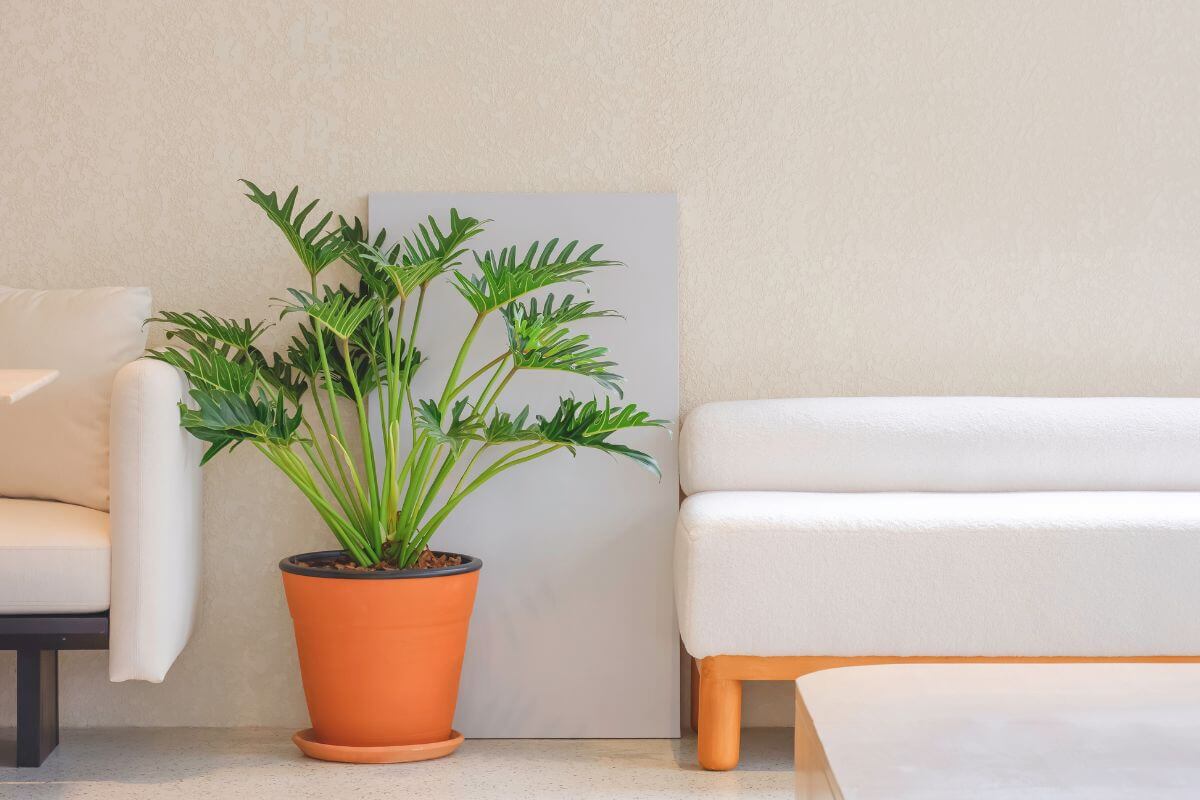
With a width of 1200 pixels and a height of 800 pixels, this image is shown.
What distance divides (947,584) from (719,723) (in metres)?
0.49

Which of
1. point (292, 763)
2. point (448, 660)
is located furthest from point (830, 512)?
point (292, 763)

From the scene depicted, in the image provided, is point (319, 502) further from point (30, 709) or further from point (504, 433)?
point (30, 709)

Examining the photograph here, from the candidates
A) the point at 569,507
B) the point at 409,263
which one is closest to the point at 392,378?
the point at 409,263

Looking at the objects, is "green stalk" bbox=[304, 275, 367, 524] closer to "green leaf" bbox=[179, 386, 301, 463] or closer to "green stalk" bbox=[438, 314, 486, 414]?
"green leaf" bbox=[179, 386, 301, 463]

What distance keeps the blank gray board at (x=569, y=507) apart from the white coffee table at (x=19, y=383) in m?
0.91

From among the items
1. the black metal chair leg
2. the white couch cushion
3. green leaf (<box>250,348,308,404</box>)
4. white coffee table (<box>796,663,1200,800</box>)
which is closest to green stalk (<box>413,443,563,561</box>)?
green leaf (<box>250,348,308,404</box>)

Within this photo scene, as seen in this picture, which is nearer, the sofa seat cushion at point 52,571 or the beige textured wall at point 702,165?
the sofa seat cushion at point 52,571

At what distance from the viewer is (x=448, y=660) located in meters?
2.35

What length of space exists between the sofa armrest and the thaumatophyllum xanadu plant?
7 cm

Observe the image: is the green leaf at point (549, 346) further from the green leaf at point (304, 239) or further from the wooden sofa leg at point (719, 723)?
the wooden sofa leg at point (719, 723)

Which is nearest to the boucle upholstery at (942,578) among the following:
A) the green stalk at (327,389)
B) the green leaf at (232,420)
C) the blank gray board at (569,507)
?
the blank gray board at (569,507)

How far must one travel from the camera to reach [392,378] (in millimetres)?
2416

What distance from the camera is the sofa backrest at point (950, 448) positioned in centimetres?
254

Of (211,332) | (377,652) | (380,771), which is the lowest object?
(380,771)
